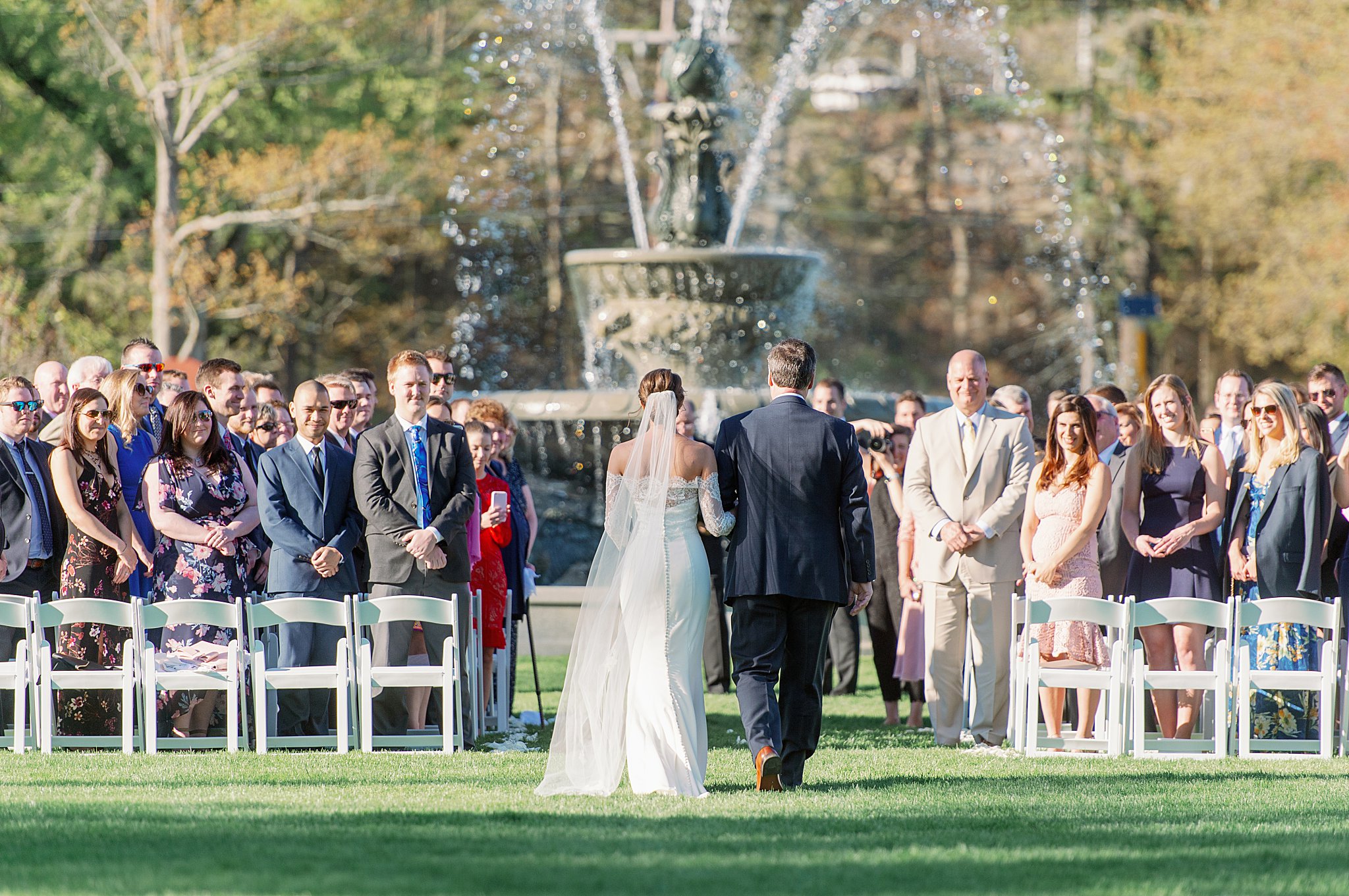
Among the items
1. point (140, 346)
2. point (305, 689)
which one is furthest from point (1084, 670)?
point (140, 346)

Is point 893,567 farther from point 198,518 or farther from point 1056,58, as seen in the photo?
point 1056,58

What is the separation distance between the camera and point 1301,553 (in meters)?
9.75

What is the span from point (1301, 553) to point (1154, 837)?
374 cm

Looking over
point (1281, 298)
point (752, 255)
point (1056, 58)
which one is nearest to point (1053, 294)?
point (1056, 58)

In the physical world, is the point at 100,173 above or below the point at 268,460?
above

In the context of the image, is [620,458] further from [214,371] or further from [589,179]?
[589,179]

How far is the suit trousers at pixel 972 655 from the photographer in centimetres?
961

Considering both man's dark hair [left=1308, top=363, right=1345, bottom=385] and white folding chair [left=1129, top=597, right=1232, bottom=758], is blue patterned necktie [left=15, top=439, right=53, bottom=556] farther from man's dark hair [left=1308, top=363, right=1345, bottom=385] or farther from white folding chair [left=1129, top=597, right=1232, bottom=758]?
man's dark hair [left=1308, top=363, right=1345, bottom=385]

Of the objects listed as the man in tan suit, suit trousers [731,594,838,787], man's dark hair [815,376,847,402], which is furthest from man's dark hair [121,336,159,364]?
suit trousers [731,594,838,787]

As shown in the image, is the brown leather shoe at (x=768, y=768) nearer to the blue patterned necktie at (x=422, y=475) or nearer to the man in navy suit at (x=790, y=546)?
the man in navy suit at (x=790, y=546)

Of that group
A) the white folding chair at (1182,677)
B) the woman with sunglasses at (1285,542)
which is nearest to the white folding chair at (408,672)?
the white folding chair at (1182,677)

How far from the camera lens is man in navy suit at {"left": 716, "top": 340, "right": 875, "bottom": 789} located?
7.76m

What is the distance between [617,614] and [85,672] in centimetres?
324

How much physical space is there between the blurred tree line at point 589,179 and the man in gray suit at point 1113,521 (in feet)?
63.1
